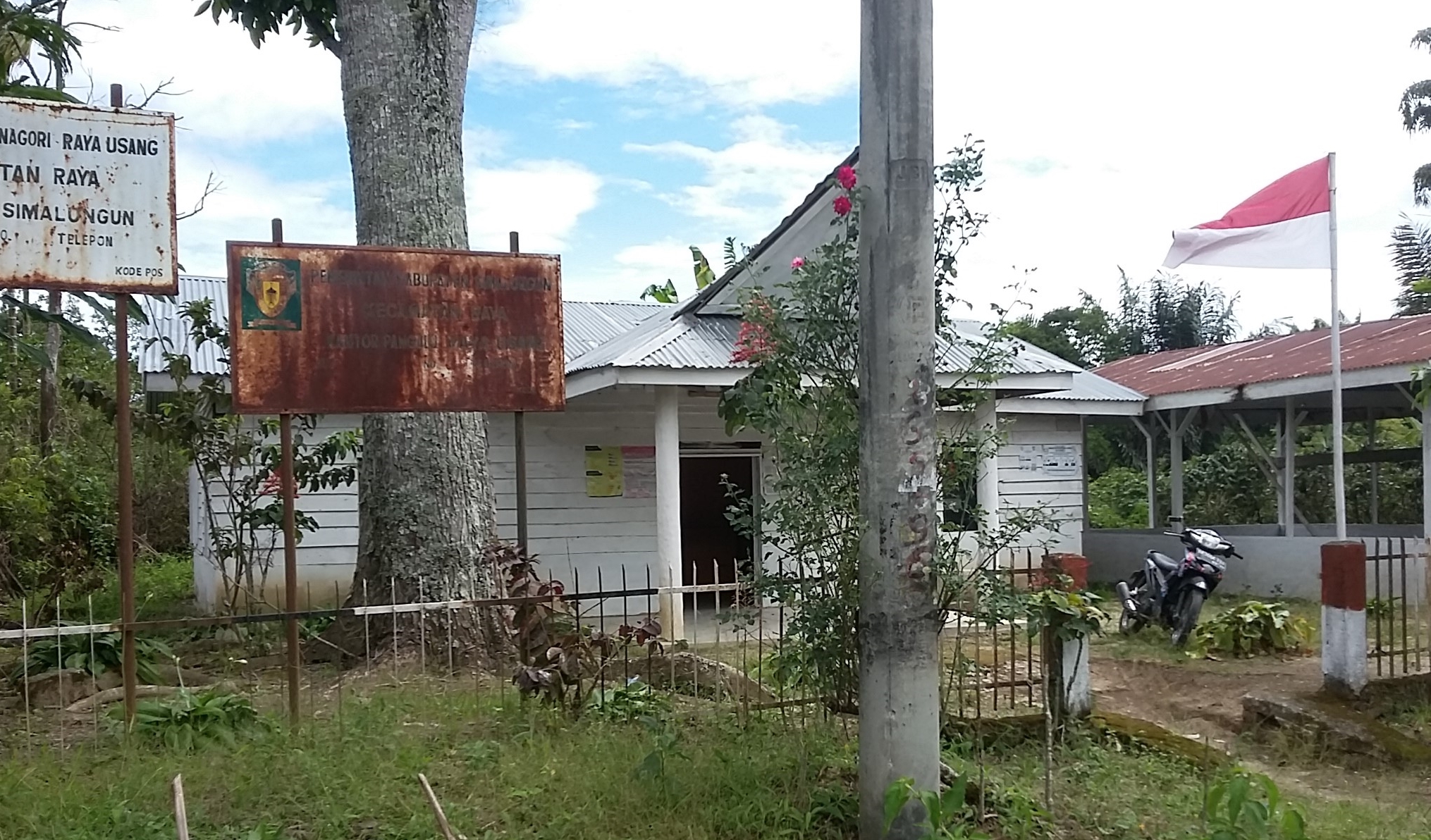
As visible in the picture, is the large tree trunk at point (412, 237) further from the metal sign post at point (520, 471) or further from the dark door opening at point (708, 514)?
the dark door opening at point (708, 514)

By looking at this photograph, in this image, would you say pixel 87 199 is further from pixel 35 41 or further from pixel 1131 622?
pixel 1131 622

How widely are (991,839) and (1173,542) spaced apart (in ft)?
37.2

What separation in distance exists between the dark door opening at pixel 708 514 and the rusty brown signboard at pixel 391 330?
7.24m

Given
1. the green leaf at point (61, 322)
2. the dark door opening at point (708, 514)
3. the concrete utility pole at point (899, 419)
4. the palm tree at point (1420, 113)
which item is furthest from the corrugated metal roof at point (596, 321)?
the palm tree at point (1420, 113)

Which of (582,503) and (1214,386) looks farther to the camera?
(1214,386)

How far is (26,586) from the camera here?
1220 cm

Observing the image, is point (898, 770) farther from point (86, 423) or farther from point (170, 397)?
point (86, 423)

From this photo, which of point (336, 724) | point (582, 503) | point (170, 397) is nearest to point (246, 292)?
point (336, 724)

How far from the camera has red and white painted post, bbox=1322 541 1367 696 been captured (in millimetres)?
7258

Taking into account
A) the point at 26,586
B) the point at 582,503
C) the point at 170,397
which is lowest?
the point at 26,586

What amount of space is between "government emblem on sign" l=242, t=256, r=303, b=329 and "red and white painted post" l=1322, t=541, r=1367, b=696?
6324mm

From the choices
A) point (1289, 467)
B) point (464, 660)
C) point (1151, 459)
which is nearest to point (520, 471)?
point (464, 660)

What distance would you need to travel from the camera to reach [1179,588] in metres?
10.1

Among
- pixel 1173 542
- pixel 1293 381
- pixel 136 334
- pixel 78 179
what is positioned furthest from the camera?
pixel 136 334
